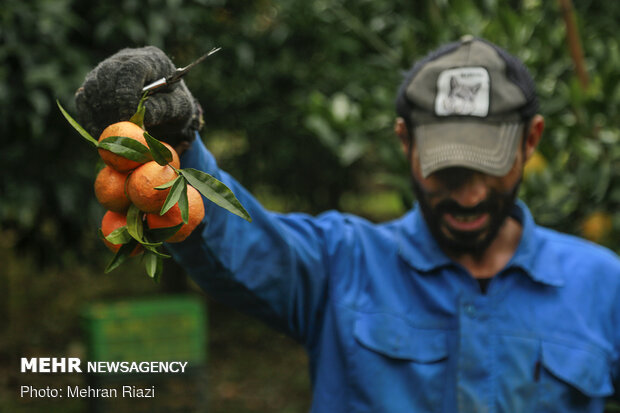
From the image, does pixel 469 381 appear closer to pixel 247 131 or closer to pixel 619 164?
pixel 619 164

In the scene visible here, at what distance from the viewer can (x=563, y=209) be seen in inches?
104

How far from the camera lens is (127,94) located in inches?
48.0

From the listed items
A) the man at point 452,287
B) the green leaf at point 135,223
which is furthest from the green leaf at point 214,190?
the man at point 452,287

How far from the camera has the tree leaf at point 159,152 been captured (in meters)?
1.07

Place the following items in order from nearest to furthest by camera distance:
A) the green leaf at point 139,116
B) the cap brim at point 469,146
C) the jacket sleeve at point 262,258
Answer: the green leaf at point 139,116 → the jacket sleeve at point 262,258 → the cap brim at point 469,146

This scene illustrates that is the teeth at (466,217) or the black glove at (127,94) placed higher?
the black glove at (127,94)

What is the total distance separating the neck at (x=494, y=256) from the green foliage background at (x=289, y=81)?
2.09 feet

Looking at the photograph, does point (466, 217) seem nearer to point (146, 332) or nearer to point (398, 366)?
point (398, 366)

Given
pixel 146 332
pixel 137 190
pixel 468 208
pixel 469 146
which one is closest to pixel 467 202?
pixel 468 208

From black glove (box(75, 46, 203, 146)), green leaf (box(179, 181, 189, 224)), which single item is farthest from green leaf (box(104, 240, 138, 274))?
black glove (box(75, 46, 203, 146))

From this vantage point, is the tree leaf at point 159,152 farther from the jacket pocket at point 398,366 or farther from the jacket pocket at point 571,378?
the jacket pocket at point 571,378

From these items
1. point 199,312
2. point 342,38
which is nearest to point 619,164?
point 342,38

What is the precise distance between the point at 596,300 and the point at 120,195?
1.46 m

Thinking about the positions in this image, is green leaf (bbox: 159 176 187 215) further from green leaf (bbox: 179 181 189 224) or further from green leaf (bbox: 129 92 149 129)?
green leaf (bbox: 129 92 149 129)
